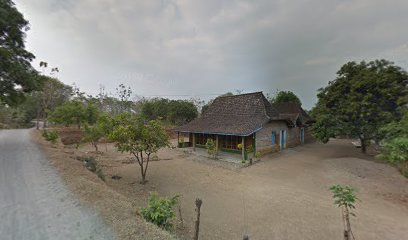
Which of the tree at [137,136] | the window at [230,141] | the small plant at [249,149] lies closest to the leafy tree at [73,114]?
the tree at [137,136]

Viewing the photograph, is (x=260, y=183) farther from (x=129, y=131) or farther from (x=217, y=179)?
(x=129, y=131)

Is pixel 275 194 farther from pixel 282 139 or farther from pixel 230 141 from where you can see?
pixel 282 139

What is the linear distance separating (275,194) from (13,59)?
1626 centimetres

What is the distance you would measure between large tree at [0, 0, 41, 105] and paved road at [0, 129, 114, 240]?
6.90m

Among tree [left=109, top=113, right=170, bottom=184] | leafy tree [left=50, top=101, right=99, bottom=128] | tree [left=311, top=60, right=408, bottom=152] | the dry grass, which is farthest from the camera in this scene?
leafy tree [left=50, top=101, right=99, bottom=128]

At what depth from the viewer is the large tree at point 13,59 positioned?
437 inches

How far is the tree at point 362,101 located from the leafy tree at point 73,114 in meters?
23.8

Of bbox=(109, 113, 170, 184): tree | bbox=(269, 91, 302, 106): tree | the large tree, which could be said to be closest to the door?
bbox=(109, 113, 170, 184): tree

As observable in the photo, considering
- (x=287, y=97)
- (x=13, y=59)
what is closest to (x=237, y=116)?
(x=13, y=59)

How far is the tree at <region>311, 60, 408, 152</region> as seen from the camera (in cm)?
1275

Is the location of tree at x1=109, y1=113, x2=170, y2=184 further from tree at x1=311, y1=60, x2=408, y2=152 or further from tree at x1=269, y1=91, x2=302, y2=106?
tree at x1=269, y1=91, x2=302, y2=106

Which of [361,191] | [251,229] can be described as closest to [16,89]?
Result: [251,229]

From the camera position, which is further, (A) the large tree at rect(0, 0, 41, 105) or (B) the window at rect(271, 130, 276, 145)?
(B) the window at rect(271, 130, 276, 145)

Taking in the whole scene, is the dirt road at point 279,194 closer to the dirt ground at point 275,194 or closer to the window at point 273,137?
the dirt ground at point 275,194
